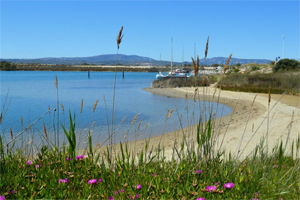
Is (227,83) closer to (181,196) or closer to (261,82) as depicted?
(261,82)

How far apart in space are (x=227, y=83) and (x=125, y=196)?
81.0 feet

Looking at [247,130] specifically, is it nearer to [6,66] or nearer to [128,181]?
[128,181]

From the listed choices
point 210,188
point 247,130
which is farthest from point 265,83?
point 210,188

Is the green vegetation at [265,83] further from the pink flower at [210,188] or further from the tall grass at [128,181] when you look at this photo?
the pink flower at [210,188]

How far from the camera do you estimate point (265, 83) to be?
23.9 metres

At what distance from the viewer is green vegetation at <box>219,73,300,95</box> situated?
69.4 feet

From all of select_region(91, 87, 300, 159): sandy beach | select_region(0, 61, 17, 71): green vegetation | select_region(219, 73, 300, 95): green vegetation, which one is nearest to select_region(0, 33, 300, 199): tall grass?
select_region(91, 87, 300, 159): sandy beach

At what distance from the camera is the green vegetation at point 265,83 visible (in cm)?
2116

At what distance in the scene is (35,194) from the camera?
2451 mm

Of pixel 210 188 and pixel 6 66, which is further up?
pixel 6 66

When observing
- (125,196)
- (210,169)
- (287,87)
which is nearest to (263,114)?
(287,87)

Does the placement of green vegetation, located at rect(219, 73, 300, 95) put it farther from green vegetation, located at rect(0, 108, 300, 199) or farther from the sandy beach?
green vegetation, located at rect(0, 108, 300, 199)

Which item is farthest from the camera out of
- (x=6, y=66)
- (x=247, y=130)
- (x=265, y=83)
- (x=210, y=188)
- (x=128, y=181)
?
(x=6, y=66)

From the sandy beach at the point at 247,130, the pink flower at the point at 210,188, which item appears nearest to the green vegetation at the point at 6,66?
the sandy beach at the point at 247,130
